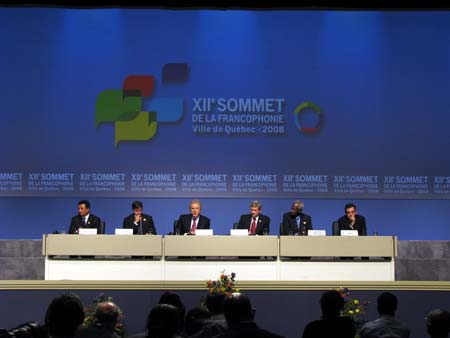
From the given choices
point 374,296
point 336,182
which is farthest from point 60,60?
point 374,296

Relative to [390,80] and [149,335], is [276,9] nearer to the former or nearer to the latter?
[390,80]

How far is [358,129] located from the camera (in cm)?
1136

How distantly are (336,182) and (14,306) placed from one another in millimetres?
5552

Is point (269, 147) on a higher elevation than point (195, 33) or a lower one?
lower

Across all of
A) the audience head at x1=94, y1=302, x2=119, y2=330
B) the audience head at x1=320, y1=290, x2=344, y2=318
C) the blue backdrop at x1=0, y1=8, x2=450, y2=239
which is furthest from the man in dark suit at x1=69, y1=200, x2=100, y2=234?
the audience head at x1=320, y1=290, x2=344, y2=318

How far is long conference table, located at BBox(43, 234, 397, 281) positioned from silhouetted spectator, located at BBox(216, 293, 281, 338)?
428cm

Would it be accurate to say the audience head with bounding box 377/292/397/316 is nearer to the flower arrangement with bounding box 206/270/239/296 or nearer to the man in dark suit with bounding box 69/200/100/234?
the flower arrangement with bounding box 206/270/239/296

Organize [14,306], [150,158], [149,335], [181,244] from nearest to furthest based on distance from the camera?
1. [149,335]
2. [14,306]
3. [181,244]
4. [150,158]

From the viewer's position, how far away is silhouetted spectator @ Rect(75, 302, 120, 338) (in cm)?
382

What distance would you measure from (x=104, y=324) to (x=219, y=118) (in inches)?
292

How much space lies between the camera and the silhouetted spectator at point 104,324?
3.82 m

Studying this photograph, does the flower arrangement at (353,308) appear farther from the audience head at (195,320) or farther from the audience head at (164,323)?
the audience head at (164,323)

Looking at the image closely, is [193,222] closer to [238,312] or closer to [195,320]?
[195,320]

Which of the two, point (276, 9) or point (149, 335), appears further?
point (276, 9)
